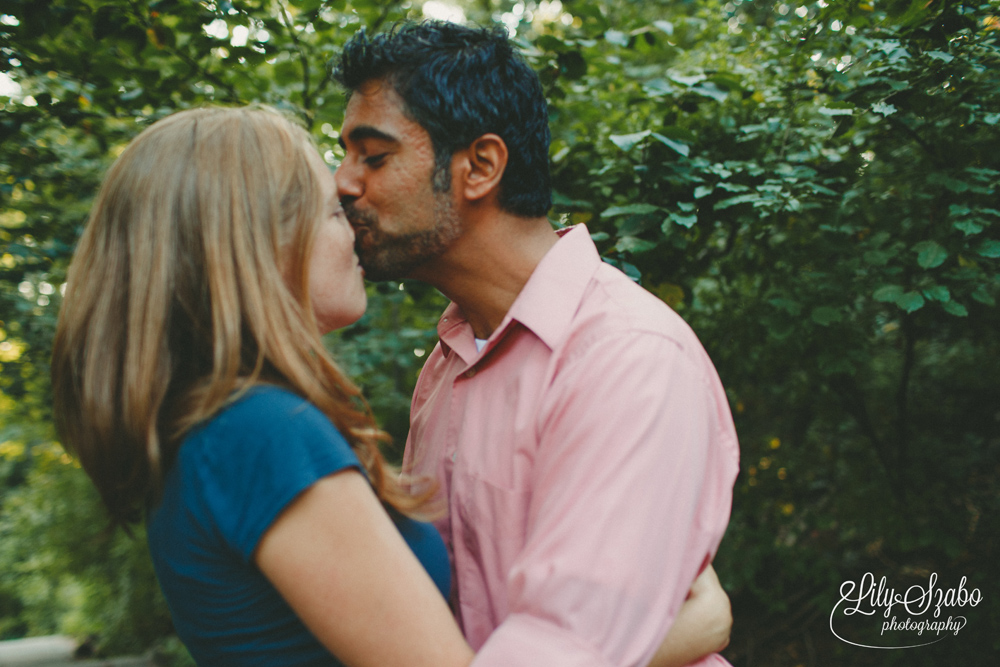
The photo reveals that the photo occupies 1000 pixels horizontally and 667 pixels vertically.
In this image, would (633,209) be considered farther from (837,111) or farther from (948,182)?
(948,182)

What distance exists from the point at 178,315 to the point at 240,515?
0.41 metres

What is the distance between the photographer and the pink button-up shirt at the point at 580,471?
3.35ft

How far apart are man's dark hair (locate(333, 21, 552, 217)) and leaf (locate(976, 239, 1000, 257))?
4.39 feet

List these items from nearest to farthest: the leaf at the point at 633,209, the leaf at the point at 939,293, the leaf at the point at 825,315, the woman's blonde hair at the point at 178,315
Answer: the woman's blonde hair at the point at 178,315 → the leaf at the point at 939,293 → the leaf at the point at 633,209 → the leaf at the point at 825,315

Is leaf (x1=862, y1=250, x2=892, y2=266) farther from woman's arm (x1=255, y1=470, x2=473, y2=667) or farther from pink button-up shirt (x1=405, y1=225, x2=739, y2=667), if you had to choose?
woman's arm (x1=255, y1=470, x2=473, y2=667)

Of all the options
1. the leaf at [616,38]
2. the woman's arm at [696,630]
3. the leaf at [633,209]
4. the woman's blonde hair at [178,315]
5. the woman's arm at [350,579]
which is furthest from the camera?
the leaf at [616,38]

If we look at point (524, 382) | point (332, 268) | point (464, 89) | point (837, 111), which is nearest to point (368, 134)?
point (464, 89)

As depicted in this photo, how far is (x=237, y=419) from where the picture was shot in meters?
1.05

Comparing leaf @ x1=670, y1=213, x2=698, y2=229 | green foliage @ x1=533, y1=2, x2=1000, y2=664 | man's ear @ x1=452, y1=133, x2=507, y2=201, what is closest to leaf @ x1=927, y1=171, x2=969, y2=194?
green foliage @ x1=533, y1=2, x2=1000, y2=664

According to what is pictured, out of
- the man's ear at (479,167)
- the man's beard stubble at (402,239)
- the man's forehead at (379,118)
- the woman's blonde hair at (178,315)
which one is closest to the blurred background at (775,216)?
the woman's blonde hair at (178,315)

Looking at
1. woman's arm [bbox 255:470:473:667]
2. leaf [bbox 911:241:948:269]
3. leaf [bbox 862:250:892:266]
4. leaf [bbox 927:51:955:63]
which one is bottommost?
woman's arm [bbox 255:470:473:667]

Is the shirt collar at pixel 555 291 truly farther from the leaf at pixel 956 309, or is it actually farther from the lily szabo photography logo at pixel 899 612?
the lily szabo photography logo at pixel 899 612

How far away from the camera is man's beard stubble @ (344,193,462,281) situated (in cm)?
166

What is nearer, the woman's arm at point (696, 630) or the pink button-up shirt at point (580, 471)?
the pink button-up shirt at point (580, 471)
